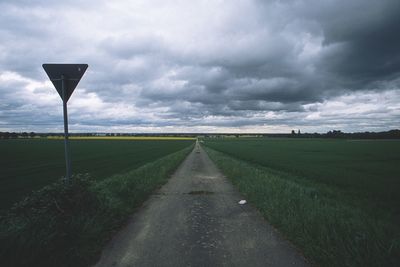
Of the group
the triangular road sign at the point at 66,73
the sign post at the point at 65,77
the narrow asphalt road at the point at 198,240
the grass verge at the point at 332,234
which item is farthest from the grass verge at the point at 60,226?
the grass verge at the point at 332,234

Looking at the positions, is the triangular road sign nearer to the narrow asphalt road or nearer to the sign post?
the sign post

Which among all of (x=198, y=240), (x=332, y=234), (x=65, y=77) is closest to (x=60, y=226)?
(x=198, y=240)

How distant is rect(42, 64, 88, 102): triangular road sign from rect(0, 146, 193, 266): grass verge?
2.49m

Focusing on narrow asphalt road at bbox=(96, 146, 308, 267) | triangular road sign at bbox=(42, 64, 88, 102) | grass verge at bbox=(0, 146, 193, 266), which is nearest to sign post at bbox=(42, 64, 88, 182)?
triangular road sign at bbox=(42, 64, 88, 102)

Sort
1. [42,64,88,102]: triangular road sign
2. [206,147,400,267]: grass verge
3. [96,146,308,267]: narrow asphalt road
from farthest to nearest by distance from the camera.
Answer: [42,64,88,102]: triangular road sign, [96,146,308,267]: narrow asphalt road, [206,147,400,267]: grass verge

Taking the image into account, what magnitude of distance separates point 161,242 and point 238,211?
3168mm

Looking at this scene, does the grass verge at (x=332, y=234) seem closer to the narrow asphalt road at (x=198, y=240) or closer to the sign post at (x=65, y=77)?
the narrow asphalt road at (x=198, y=240)

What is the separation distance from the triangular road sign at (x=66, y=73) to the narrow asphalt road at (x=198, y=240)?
12.6 feet

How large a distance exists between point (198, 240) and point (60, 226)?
2962 millimetres

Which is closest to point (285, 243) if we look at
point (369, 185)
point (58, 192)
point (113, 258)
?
point (113, 258)

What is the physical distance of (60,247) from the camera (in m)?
4.15

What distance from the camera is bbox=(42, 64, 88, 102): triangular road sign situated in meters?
5.29

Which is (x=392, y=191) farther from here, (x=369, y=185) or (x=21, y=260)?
(x=21, y=260)

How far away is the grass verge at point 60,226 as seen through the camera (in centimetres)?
375
